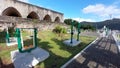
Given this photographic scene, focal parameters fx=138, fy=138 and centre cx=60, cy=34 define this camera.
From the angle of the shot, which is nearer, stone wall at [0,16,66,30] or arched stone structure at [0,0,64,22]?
stone wall at [0,16,66,30]

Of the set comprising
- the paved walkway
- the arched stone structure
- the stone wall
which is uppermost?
the arched stone structure

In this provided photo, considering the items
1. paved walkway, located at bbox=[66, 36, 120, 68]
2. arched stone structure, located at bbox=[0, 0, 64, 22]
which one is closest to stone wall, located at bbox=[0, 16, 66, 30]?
paved walkway, located at bbox=[66, 36, 120, 68]

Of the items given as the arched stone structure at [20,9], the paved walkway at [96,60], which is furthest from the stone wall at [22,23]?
the arched stone structure at [20,9]

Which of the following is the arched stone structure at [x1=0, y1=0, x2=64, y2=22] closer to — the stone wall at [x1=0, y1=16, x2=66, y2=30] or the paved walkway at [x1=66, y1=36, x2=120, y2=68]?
the stone wall at [x1=0, y1=16, x2=66, y2=30]

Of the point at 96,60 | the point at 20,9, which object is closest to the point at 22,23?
the point at 96,60

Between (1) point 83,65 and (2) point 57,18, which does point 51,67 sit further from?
(2) point 57,18

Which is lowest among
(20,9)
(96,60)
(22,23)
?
(96,60)

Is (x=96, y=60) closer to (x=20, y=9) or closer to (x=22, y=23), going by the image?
A: (x=22, y=23)

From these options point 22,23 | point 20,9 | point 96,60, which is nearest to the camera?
point 96,60

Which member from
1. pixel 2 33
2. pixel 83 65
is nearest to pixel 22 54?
pixel 83 65

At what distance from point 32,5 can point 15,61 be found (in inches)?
1351

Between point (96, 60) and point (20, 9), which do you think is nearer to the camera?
point (96, 60)

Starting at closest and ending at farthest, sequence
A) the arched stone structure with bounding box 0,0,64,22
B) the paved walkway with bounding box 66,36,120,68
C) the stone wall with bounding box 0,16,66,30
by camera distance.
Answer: the paved walkway with bounding box 66,36,120,68 < the stone wall with bounding box 0,16,66,30 < the arched stone structure with bounding box 0,0,64,22

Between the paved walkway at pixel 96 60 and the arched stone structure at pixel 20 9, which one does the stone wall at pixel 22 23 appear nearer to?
the paved walkway at pixel 96 60
